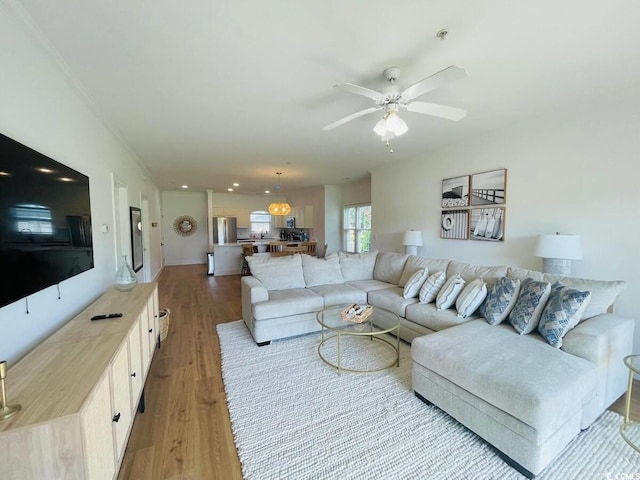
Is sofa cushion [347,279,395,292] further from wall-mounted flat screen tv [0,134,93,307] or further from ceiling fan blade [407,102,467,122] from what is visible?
wall-mounted flat screen tv [0,134,93,307]

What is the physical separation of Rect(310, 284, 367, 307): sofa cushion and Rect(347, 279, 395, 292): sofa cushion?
119 mm

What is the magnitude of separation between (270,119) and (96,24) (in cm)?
168

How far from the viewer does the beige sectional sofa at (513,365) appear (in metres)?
1.53

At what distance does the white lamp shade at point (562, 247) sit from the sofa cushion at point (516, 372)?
3.85 feet

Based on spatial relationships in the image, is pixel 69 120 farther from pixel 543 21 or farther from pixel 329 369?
pixel 543 21

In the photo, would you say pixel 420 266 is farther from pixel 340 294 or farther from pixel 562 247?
pixel 562 247

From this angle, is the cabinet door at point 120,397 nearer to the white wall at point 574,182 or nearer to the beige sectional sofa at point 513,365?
the beige sectional sofa at point 513,365

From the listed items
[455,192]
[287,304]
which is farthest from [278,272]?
[455,192]

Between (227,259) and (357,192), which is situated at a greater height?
(357,192)

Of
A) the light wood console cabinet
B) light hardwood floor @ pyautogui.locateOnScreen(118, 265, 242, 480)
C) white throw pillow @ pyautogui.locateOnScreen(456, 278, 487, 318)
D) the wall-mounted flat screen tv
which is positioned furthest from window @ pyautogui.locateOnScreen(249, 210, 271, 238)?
white throw pillow @ pyautogui.locateOnScreen(456, 278, 487, 318)

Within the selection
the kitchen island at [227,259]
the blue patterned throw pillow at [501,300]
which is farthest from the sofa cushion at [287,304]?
the kitchen island at [227,259]

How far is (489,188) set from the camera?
3.80 metres

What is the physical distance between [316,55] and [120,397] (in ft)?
8.12

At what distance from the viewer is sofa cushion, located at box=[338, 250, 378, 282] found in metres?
4.29
